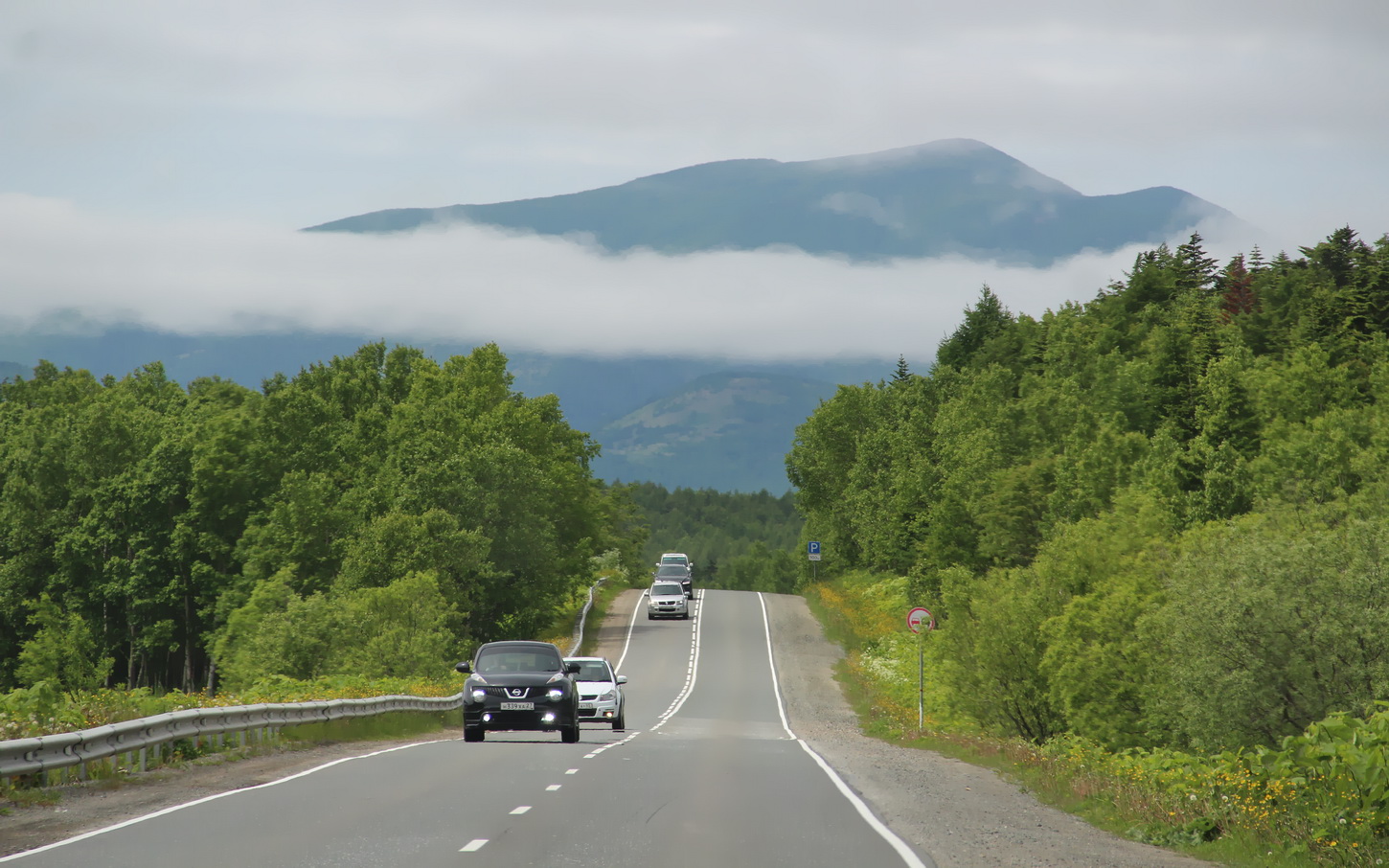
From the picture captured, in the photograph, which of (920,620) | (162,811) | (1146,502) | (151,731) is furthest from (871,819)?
(1146,502)

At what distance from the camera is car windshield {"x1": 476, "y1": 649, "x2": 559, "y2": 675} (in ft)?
80.0

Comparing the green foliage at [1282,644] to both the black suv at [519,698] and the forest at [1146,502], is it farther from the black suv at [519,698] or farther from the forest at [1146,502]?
the black suv at [519,698]

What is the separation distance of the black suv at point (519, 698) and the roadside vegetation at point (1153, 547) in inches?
315

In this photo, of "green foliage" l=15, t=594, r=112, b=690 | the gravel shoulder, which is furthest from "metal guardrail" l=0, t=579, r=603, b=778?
"green foliage" l=15, t=594, r=112, b=690

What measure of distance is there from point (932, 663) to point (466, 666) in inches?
1309

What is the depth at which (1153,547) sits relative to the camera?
149 ft

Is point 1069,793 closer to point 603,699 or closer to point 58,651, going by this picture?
point 603,699

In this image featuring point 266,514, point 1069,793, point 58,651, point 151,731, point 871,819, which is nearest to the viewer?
point 871,819

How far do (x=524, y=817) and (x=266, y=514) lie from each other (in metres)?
66.5

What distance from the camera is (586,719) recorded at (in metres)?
33.6

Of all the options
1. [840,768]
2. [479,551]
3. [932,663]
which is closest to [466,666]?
[840,768]

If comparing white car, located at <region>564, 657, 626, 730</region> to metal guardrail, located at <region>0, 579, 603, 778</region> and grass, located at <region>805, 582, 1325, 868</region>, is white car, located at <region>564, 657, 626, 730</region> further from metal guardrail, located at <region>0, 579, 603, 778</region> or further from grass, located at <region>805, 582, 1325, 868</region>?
metal guardrail, located at <region>0, 579, 603, 778</region>

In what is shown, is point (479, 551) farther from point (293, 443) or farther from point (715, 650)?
point (293, 443)

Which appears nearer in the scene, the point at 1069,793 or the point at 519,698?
the point at 1069,793
